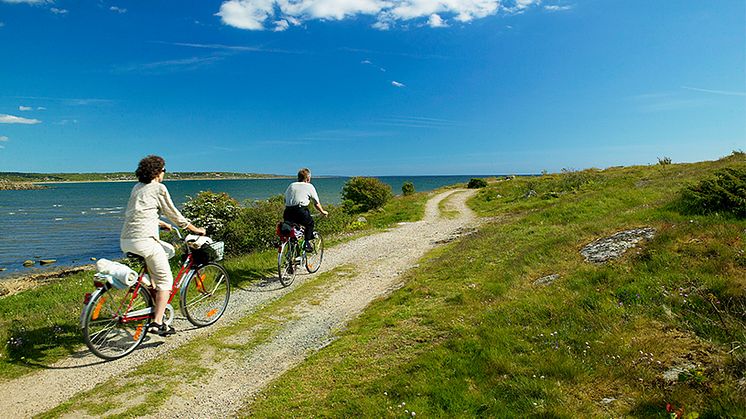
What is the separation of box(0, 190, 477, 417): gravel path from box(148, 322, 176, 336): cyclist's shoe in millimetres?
200

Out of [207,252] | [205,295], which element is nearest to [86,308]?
[207,252]

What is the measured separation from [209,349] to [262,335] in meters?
1.03

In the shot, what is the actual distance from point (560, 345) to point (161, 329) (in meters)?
6.77

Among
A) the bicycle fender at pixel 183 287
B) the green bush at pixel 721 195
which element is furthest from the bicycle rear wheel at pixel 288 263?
the green bush at pixel 721 195

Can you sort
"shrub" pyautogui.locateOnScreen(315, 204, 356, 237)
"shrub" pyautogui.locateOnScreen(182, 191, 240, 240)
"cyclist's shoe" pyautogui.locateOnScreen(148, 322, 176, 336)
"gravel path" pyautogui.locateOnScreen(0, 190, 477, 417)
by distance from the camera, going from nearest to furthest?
"gravel path" pyautogui.locateOnScreen(0, 190, 477, 417)
"cyclist's shoe" pyautogui.locateOnScreen(148, 322, 176, 336)
"shrub" pyautogui.locateOnScreen(182, 191, 240, 240)
"shrub" pyautogui.locateOnScreen(315, 204, 356, 237)

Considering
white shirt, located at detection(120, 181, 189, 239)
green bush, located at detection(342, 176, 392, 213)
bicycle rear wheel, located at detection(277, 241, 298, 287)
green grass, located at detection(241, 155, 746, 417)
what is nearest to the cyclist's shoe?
white shirt, located at detection(120, 181, 189, 239)

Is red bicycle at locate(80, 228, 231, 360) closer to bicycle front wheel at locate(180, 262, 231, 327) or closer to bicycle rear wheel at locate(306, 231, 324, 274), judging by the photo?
bicycle front wheel at locate(180, 262, 231, 327)

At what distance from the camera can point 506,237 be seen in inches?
545

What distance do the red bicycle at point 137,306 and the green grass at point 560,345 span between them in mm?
3071

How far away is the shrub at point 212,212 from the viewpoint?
64.2 feet

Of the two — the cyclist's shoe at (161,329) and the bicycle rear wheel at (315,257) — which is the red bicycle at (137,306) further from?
the bicycle rear wheel at (315,257)

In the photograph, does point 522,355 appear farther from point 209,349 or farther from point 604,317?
point 209,349

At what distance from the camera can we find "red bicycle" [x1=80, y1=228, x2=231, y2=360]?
20.4ft

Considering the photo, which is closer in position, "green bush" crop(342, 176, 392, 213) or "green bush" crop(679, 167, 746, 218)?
"green bush" crop(679, 167, 746, 218)
